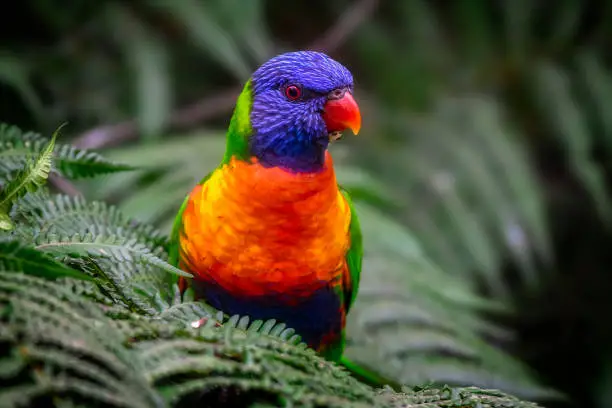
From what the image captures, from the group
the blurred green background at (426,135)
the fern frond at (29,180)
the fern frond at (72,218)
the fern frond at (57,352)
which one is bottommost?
the fern frond at (57,352)

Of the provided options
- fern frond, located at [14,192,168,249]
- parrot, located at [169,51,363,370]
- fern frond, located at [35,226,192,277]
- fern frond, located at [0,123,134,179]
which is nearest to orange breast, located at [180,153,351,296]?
parrot, located at [169,51,363,370]

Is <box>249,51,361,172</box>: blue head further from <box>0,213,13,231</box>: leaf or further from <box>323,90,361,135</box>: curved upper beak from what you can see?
<box>0,213,13,231</box>: leaf

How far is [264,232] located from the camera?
4.15 feet

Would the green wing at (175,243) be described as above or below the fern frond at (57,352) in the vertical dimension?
above

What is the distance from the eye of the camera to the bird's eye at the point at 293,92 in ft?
4.51

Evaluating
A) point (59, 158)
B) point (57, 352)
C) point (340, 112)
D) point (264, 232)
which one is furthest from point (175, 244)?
point (57, 352)

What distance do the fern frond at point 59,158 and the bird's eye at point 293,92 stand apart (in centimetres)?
41

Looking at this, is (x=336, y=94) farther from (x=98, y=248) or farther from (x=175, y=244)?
(x=98, y=248)

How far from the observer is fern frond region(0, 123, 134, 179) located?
1074mm

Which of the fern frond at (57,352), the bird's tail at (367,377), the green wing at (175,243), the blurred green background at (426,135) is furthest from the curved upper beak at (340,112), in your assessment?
the fern frond at (57,352)

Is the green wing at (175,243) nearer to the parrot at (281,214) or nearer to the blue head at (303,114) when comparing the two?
the parrot at (281,214)

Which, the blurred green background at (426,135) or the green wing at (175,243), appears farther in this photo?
the blurred green background at (426,135)

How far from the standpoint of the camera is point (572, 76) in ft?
10.1

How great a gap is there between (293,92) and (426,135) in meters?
1.62
